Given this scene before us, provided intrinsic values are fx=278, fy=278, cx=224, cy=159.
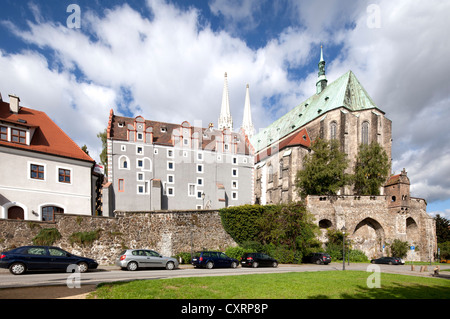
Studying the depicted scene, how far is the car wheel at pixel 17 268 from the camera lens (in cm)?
1436

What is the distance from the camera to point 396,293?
9.91 m

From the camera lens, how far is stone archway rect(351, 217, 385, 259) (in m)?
38.4

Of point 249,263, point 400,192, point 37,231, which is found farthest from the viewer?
point 400,192

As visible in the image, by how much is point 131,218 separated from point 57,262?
10748mm

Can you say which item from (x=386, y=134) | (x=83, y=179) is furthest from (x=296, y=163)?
(x=83, y=179)

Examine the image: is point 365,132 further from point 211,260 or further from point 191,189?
point 211,260

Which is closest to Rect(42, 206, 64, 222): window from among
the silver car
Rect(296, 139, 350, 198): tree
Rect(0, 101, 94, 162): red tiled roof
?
Rect(0, 101, 94, 162): red tiled roof

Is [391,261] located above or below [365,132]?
below

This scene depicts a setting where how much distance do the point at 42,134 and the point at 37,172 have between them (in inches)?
175

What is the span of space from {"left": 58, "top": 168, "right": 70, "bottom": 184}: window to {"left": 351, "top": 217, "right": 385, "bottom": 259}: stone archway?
35628mm

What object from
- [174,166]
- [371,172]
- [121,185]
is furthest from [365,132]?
[121,185]
